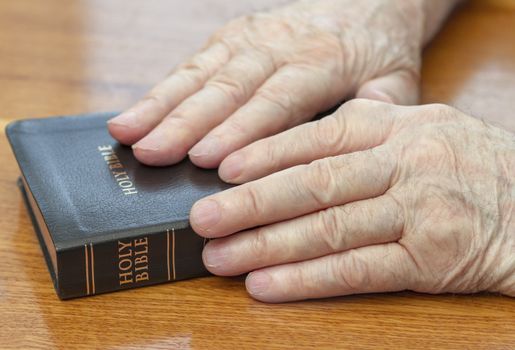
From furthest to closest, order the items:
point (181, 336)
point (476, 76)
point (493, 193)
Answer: point (476, 76)
point (493, 193)
point (181, 336)

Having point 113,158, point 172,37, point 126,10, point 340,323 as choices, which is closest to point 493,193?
point 340,323

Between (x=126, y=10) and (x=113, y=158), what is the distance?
0.75 meters

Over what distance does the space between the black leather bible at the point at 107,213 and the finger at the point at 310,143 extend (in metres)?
0.04

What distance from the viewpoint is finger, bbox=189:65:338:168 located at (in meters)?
1.05

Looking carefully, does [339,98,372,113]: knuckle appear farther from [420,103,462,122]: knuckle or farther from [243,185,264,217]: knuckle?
[243,185,264,217]: knuckle

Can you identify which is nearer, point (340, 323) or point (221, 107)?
point (340, 323)

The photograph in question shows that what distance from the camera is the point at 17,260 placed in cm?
97

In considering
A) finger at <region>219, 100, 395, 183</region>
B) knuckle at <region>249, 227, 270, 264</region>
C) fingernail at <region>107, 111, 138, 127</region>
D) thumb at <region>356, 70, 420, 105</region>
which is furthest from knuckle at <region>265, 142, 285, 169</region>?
thumb at <region>356, 70, 420, 105</region>

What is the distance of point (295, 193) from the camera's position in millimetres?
935

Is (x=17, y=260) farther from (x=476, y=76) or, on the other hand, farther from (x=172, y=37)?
(x=476, y=76)

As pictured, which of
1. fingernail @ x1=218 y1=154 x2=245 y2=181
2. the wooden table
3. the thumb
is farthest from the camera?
the thumb

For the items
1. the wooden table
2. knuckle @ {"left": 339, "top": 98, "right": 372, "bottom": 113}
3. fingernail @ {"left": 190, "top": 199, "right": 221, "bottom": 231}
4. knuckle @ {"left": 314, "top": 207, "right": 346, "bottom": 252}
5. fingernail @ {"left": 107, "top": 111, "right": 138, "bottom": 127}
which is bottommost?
the wooden table

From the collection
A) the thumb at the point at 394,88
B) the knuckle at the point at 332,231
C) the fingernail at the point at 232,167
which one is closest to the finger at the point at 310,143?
the fingernail at the point at 232,167

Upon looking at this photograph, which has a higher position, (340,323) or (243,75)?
(243,75)
